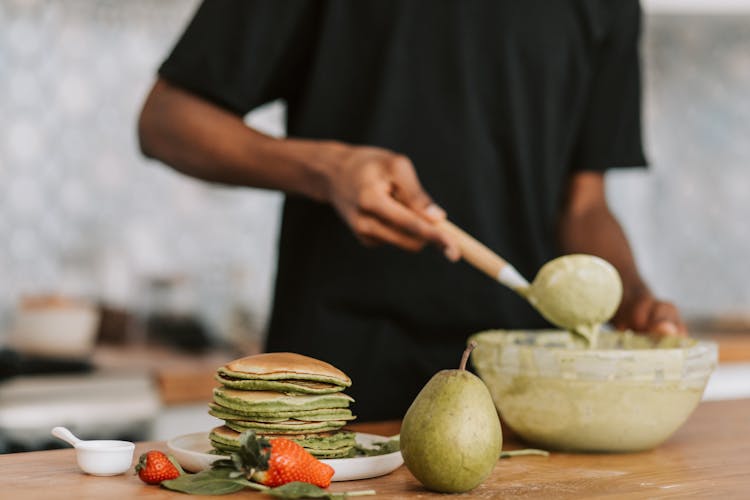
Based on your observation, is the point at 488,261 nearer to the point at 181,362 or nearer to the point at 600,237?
the point at 600,237

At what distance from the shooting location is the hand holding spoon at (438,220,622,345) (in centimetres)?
127

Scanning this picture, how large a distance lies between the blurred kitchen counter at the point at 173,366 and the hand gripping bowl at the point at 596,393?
4.44 ft

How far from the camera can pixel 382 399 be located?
1624 mm

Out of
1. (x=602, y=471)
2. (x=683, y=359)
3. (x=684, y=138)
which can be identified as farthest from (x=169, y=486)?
(x=684, y=138)

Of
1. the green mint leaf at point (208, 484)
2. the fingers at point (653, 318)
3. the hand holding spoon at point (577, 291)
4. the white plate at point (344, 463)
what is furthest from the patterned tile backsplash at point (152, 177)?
the green mint leaf at point (208, 484)

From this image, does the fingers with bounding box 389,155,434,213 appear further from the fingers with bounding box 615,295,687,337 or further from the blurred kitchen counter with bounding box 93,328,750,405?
the blurred kitchen counter with bounding box 93,328,750,405

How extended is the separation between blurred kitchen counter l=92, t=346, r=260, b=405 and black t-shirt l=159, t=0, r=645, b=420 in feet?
3.01

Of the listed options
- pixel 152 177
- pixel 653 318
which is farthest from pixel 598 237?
pixel 152 177

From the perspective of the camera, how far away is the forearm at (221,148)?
4.94ft

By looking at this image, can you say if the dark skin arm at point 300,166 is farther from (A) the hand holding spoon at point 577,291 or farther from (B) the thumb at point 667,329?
(B) the thumb at point 667,329

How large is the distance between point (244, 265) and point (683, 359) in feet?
9.01

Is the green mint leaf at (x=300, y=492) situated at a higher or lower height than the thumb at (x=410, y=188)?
lower

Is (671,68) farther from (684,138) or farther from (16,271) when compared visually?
(16,271)

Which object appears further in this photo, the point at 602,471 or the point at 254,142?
the point at 254,142
